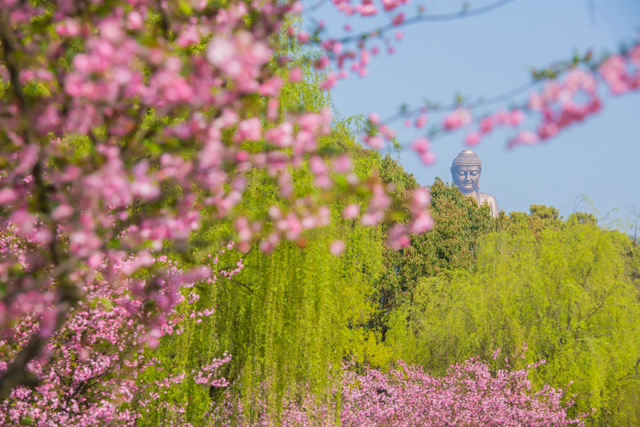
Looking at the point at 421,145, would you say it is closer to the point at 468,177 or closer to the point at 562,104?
the point at 562,104

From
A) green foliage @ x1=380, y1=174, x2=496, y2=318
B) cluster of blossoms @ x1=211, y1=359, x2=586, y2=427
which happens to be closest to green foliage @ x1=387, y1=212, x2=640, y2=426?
cluster of blossoms @ x1=211, y1=359, x2=586, y2=427

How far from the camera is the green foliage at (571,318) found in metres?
11.1

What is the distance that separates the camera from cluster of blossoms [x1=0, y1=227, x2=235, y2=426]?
548 centimetres

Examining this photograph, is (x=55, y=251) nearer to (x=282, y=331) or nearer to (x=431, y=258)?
(x=282, y=331)

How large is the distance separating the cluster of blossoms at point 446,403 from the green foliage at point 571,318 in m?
0.46

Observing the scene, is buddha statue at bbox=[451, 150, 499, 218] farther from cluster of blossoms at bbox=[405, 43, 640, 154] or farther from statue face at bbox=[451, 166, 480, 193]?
cluster of blossoms at bbox=[405, 43, 640, 154]

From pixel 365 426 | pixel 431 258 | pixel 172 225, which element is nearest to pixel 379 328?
pixel 431 258

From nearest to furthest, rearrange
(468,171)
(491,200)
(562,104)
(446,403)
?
(562,104), (446,403), (491,200), (468,171)

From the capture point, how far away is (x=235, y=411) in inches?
293

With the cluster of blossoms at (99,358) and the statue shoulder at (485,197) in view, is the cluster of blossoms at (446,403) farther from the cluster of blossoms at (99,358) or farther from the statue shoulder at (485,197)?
the statue shoulder at (485,197)

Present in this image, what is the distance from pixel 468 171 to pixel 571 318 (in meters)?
47.1

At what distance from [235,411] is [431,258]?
13.9 metres

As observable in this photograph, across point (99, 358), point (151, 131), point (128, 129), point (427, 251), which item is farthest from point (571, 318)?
point (128, 129)

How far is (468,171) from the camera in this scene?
2249 inches
